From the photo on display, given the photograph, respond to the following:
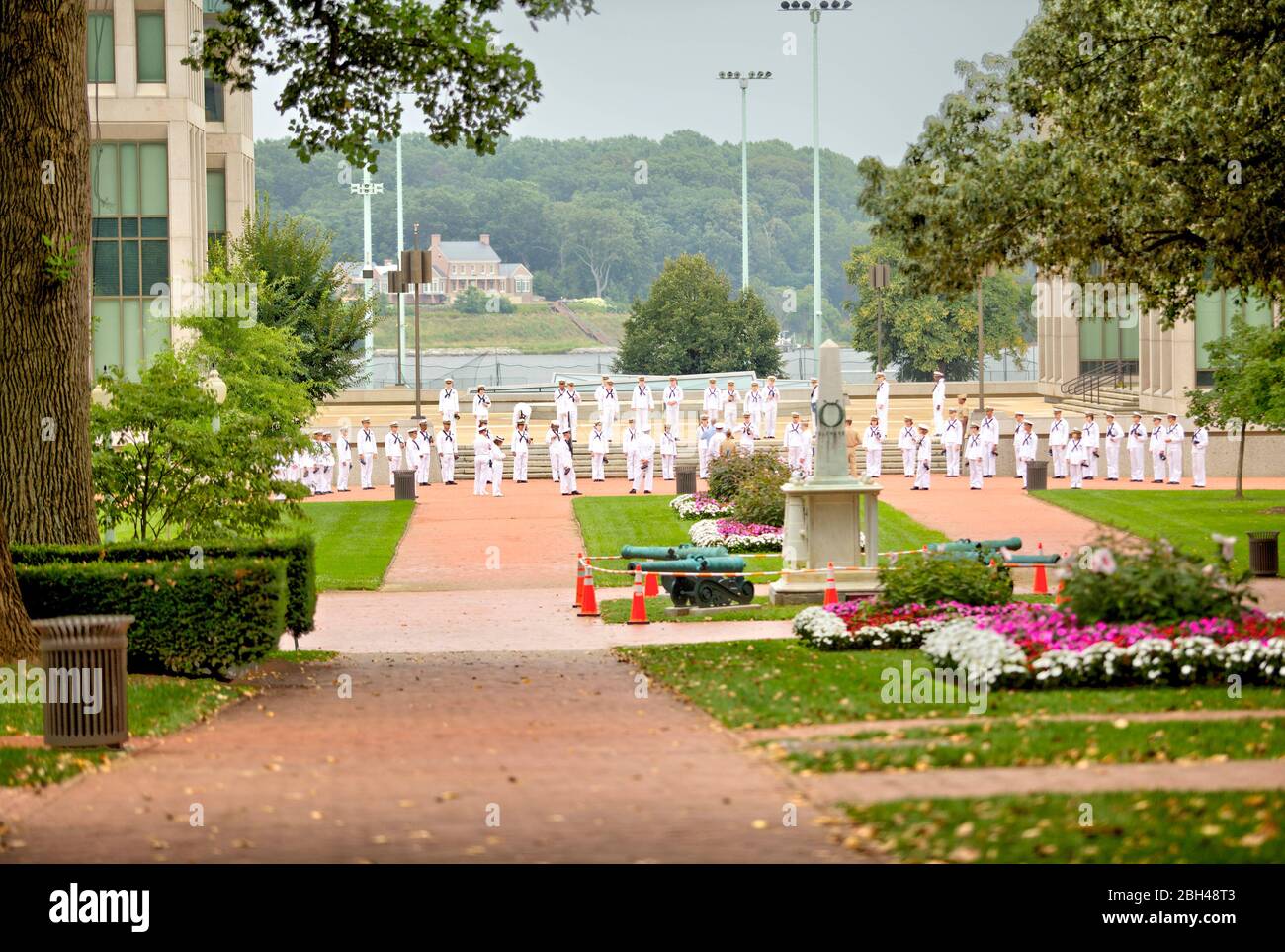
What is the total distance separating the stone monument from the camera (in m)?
22.1

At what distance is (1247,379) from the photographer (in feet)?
113

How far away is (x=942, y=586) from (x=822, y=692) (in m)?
4.31

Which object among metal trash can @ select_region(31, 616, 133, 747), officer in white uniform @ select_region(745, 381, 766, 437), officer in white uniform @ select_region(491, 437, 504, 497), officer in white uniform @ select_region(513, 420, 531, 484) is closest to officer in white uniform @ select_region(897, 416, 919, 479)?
officer in white uniform @ select_region(745, 381, 766, 437)

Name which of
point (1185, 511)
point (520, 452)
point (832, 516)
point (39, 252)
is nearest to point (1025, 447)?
point (1185, 511)

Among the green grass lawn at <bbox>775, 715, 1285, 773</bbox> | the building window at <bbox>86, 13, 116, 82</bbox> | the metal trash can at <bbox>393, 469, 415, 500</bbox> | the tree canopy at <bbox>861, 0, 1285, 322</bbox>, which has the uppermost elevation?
the building window at <bbox>86, 13, 116, 82</bbox>

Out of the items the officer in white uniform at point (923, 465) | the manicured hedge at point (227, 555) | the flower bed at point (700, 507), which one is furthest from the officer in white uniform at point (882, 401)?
the manicured hedge at point (227, 555)

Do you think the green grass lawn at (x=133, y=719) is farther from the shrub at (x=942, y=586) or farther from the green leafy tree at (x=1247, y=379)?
the green leafy tree at (x=1247, y=379)

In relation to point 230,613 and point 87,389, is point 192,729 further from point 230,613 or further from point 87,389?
point 87,389

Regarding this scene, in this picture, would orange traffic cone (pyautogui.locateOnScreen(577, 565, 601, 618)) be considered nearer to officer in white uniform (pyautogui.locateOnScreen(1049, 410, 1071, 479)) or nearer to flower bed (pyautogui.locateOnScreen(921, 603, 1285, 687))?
flower bed (pyautogui.locateOnScreen(921, 603, 1285, 687))

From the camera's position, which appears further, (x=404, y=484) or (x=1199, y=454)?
(x=1199, y=454)

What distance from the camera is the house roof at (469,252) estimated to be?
445 ft

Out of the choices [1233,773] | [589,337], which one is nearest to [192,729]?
[1233,773]

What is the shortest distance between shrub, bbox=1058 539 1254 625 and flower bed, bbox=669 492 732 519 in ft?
60.4

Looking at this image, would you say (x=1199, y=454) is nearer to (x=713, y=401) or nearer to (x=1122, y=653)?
(x=713, y=401)
